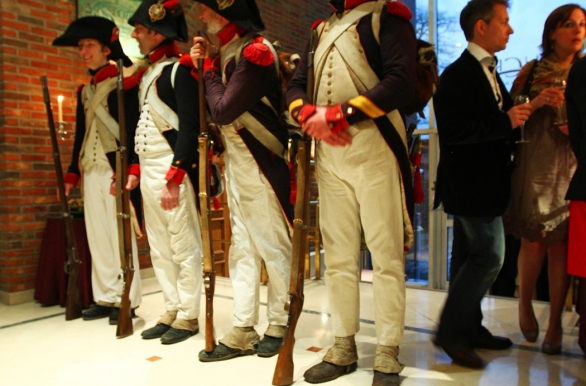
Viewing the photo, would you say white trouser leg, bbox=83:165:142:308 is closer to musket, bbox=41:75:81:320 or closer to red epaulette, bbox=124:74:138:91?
musket, bbox=41:75:81:320

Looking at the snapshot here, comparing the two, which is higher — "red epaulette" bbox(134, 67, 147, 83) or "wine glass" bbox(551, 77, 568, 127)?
"red epaulette" bbox(134, 67, 147, 83)

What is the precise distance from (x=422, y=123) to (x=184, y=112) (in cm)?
272

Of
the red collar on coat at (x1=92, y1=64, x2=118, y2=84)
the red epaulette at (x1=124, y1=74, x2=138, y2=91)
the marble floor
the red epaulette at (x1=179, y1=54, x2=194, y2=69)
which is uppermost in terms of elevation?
the red collar on coat at (x1=92, y1=64, x2=118, y2=84)

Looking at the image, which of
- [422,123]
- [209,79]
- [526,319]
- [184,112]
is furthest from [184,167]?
[422,123]

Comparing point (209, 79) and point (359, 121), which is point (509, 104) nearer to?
point (359, 121)

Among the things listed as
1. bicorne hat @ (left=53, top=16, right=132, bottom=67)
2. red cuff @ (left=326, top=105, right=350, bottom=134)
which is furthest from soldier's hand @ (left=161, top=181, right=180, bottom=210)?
bicorne hat @ (left=53, top=16, right=132, bottom=67)

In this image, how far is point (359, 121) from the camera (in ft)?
6.98

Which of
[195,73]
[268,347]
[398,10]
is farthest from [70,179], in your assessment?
[398,10]

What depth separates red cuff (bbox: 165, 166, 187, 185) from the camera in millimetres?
2848

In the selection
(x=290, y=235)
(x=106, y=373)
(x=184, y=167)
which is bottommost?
(x=106, y=373)

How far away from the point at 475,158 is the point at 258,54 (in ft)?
3.86

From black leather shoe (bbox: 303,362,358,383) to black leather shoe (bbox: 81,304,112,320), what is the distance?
190 centimetres

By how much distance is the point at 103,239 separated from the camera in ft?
11.8

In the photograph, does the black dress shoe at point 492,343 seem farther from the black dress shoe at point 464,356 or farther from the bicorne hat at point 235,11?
the bicorne hat at point 235,11
